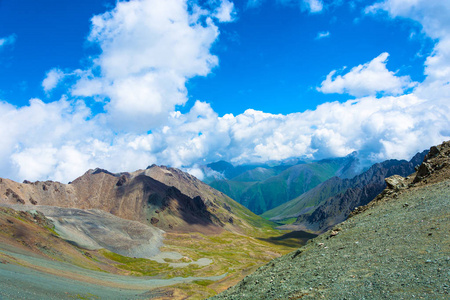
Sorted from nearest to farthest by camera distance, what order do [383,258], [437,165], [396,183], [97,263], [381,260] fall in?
[381,260] → [383,258] → [437,165] → [396,183] → [97,263]

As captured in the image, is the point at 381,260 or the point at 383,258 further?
the point at 383,258

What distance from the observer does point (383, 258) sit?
25125 mm

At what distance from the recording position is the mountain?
786 inches

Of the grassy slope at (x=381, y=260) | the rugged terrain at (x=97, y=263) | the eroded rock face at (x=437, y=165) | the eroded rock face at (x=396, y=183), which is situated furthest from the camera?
the rugged terrain at (x=97, y=263)

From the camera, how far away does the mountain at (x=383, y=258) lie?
1997 cm

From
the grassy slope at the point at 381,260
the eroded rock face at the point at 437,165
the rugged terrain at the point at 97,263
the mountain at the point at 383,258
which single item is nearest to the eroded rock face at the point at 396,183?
the eroded rock face at the point at 437,165

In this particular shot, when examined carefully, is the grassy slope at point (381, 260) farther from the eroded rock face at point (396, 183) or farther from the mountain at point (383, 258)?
the eroded rock face at point (396, 183)

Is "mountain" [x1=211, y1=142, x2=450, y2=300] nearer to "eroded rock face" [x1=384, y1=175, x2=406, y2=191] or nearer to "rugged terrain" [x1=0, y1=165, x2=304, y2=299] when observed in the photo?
"eroded rock face" [x1=384, y1=175, x2=406, y2=191]

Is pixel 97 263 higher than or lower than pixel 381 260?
lower

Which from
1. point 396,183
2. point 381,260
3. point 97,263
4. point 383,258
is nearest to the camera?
point 381,260

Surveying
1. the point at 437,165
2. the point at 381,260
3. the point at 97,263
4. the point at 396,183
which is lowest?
the point at 97,263

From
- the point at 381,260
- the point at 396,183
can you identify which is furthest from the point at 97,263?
the point at 381,260

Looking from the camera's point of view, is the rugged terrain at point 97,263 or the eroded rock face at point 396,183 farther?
the rugged terrain at point 97,263

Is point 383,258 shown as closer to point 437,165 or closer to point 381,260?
point 381,260
